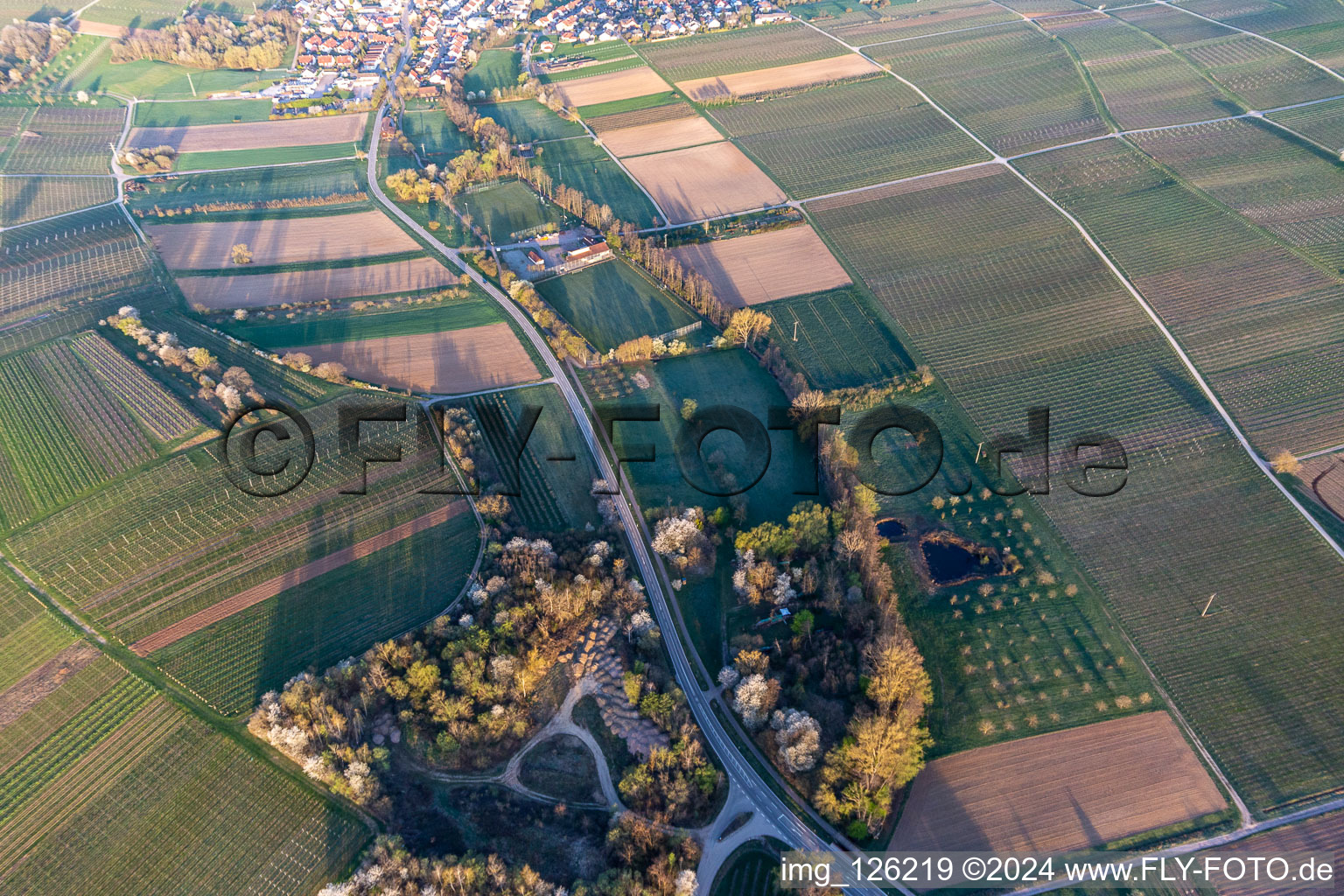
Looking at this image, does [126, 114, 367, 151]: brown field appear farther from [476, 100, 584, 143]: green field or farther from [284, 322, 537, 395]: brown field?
[284, 322, 537, 395]: brown field

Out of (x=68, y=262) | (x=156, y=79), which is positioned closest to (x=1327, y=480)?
(x=68, y=262)

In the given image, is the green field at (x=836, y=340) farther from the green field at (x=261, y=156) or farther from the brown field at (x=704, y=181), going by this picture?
the green field at (x=261, y=156)

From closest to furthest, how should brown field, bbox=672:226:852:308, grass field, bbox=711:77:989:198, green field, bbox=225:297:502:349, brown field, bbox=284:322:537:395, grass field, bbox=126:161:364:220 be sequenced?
brown field, bbox=284:322:537:395
green field, bbox=225:297:502:349
brown field, bbox=672:226:852:308
grass field, bbox=126:161:364:220
grass field, bbox=711:77:989:198

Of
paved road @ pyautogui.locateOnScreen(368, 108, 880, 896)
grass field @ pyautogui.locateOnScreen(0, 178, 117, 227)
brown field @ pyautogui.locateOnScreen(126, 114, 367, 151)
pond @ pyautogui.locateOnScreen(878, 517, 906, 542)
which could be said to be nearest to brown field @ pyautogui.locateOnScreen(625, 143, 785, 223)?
paved road @ pyautogui.locateOnScreen(368, 108, 880, 896)

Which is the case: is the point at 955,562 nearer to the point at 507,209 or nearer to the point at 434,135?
the point at 507,209

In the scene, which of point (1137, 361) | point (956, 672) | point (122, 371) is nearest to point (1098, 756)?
point (956, 672)

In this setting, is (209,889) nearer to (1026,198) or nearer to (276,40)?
(1026,198)
